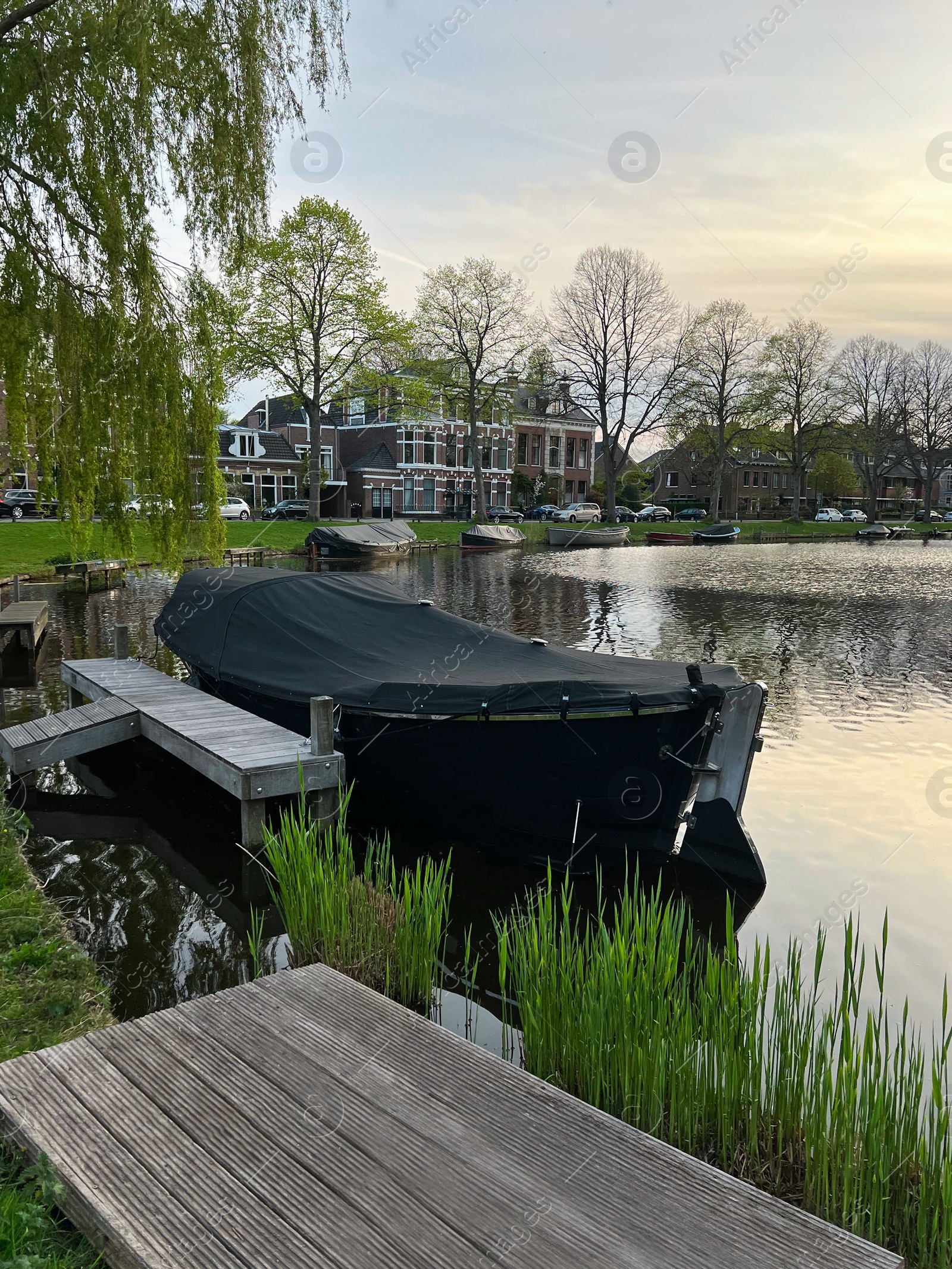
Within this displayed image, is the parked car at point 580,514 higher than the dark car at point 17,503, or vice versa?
the dark car at point 17,503

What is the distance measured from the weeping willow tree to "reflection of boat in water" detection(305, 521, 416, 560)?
25976 millimetres

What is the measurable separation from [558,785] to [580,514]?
52.4m

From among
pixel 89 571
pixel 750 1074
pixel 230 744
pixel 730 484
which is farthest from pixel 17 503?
pixel 730 484

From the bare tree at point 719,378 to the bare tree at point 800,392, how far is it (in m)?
1.22

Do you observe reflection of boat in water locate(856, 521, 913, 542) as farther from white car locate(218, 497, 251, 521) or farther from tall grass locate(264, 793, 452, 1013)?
tall grass locate(264, 793, 452, 1013)

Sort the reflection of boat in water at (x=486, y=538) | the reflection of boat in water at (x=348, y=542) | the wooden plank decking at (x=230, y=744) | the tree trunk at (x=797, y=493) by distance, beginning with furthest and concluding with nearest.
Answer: the tree trunk at (x=797, y=493) < the reflection of boat in water at (x=486, y=538) < the reflection of boat in water at (x=348, y=542) < the wooden plank decking at (x=230, y=744)

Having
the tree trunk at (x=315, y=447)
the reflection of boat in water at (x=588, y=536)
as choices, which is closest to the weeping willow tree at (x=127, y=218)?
the tree trunk at (x=315, y=447)

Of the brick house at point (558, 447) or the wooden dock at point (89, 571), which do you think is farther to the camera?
the brick house at point (558, 447)

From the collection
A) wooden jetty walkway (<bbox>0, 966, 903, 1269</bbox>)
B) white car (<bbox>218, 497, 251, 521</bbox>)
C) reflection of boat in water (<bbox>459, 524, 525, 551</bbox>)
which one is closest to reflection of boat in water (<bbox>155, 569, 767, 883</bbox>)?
wooden jetty walkway (<bbox>0, 966, 903, 1269</bbox>)

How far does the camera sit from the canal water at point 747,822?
18.3 ft

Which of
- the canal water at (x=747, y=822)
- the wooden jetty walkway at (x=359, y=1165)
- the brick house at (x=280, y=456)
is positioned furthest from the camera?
the brick house at (x=280, y=456)

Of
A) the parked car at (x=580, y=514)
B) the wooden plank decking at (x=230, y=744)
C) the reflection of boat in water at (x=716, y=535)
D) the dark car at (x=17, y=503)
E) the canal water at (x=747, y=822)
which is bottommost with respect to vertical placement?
the canal water at (x=747, y=822)

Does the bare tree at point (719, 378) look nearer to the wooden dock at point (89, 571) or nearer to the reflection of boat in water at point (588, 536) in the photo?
the reflection of boat in water at point (588, 536)

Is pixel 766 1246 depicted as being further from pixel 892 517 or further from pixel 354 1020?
pixel 892 517
